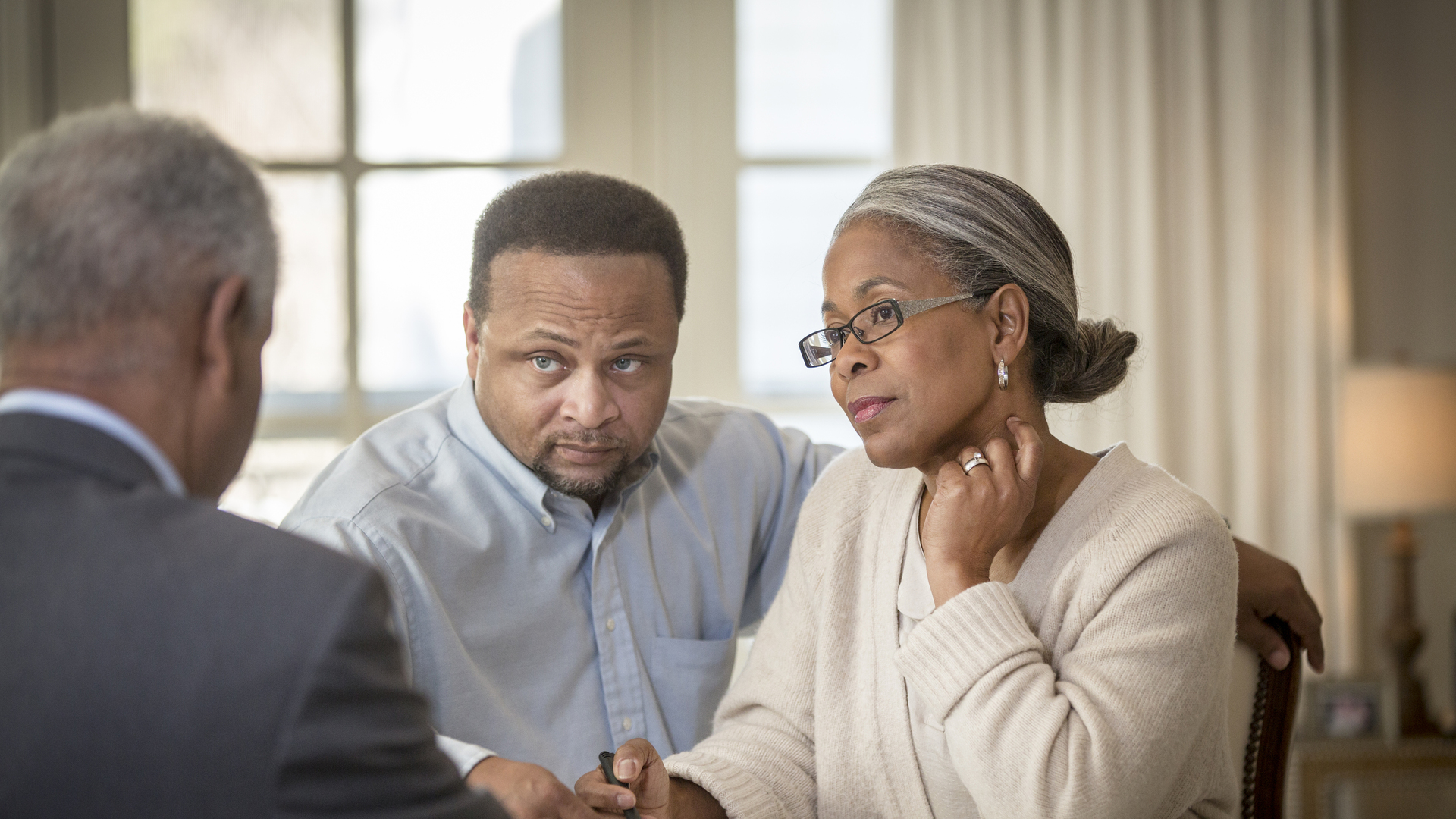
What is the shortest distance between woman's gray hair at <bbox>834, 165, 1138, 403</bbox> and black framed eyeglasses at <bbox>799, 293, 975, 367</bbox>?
46mm

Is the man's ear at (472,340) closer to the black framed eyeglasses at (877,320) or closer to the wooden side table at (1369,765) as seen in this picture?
the black framed eyeglasses at (877,320)

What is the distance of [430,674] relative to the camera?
1534 mm

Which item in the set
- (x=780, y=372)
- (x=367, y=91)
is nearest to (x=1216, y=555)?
(x=780, y=372)

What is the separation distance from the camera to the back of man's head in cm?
163

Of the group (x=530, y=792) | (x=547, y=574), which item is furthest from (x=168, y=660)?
(x=547, y=574)

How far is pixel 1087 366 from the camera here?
1.48m

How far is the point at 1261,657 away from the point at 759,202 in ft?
6.44

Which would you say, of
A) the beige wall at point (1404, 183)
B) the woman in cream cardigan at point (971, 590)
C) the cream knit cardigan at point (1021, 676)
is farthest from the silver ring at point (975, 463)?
the beige wall at point (1404, 183)

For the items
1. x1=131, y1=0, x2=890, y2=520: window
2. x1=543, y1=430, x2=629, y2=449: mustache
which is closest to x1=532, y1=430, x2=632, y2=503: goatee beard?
x1=543, y1=430, x2=629, y2=449: mustache

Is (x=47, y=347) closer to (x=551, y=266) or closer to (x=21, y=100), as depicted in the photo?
(x=551, y=266)

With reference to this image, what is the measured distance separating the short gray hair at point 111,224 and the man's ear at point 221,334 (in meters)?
0.01

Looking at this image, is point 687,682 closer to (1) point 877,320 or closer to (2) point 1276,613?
(1) point 877,320

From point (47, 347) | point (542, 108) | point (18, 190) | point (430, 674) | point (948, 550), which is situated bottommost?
point (430, 674)

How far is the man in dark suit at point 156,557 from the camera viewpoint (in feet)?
2.23
